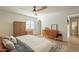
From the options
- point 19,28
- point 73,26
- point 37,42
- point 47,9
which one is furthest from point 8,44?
point 73,26

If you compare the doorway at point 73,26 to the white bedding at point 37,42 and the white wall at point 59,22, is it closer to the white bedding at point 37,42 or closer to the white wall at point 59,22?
the white wall at point 59,22

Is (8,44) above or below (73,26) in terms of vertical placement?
below

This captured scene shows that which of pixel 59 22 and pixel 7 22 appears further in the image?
pixel 59 22

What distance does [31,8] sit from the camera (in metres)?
1.76

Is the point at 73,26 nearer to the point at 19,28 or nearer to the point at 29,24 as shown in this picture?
the point at 29,24

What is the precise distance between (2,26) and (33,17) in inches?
20.7

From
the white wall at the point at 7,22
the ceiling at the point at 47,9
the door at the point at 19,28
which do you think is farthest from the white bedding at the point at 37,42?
the ceiling at the point at 47,9

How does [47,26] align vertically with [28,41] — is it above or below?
above

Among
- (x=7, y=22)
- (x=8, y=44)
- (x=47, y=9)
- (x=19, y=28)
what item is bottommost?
(x=8, y=44)

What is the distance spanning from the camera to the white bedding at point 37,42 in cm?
177

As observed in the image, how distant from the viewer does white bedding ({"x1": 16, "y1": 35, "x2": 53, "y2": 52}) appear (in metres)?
1.77

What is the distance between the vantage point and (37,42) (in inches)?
72.3

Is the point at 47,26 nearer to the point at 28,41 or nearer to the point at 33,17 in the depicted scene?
the point at 33,17
